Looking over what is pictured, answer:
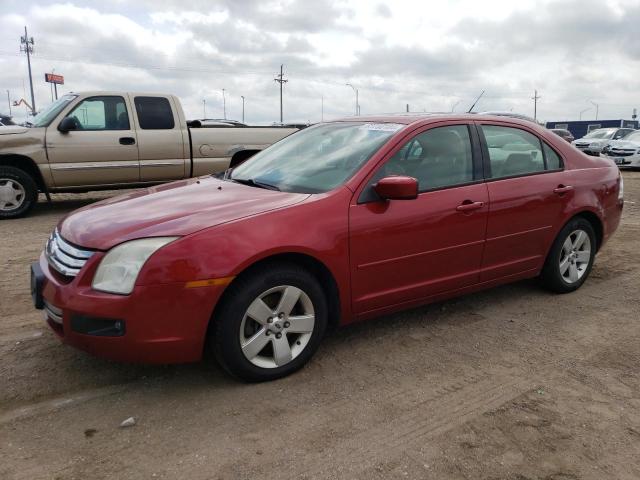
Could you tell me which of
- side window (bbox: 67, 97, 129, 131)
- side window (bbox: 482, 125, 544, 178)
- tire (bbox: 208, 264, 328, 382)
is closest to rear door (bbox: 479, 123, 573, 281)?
side window (bbox: 482, 125, 544, 178)

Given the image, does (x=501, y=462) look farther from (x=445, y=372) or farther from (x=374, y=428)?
(x=445, y=372)

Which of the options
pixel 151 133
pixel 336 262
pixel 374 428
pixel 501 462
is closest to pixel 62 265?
pixel 336 262

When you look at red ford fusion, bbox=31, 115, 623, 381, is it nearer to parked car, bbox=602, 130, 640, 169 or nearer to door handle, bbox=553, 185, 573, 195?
door handle, bbox=553, 185, 573, 195

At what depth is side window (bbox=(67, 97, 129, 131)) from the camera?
8.27 metres

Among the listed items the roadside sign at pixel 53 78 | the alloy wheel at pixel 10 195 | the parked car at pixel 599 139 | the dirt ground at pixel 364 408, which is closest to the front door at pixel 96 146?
the alloy wheel at pixel 10 195

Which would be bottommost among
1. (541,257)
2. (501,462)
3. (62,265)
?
(501,462)

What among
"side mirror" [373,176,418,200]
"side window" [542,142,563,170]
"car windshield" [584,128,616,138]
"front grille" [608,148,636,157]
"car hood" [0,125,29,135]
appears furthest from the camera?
"car windshield" [584,128,616,138]

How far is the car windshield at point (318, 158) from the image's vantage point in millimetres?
3598

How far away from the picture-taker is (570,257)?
Answer: 15.8ft

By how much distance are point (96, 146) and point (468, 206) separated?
249 inches

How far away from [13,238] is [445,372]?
19.0 feet

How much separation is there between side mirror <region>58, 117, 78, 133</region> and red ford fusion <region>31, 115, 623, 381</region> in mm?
4731

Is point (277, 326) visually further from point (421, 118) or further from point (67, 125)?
point (67, 125)

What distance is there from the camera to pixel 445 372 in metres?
3.38
